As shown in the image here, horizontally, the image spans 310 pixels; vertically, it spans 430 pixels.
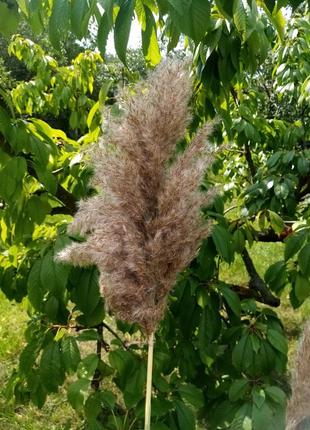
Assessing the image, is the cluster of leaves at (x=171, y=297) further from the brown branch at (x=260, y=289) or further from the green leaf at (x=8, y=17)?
the brown branch at (x=260, y=289)

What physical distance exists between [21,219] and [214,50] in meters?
0.89

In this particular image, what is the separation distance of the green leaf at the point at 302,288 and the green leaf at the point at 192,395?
52 cm

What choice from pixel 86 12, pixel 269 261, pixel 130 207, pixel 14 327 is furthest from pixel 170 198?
pixel 269 261

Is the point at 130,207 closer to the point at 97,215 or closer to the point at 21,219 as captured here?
the point at 97,215

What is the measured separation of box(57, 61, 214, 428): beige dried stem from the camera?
3.02 ft

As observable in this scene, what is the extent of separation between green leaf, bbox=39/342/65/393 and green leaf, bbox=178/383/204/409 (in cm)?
40

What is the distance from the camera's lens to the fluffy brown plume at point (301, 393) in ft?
2.29

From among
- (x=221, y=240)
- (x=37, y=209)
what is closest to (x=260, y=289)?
(x=221, y=240)

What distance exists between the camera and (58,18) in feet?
3.63

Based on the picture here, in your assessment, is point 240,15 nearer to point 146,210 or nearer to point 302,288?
point 146,210

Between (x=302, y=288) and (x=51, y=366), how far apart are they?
3.03 ft

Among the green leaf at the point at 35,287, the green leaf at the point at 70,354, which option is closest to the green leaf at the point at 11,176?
the green leaf at the point at 35,287

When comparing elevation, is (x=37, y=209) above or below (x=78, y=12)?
below

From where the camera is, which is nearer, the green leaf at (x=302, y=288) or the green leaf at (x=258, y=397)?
the green leaf at (x=258, y=397)
